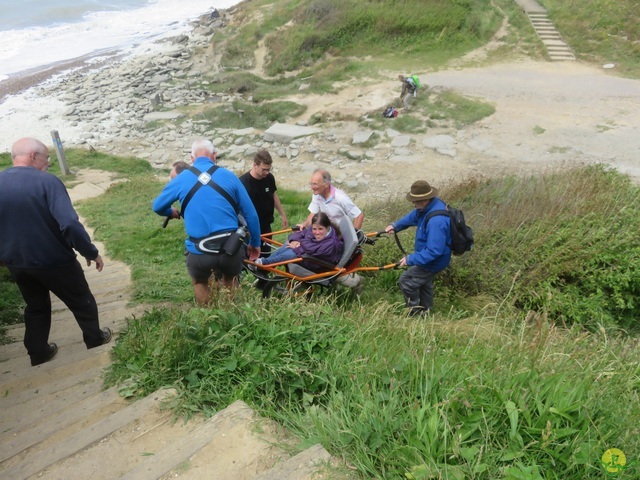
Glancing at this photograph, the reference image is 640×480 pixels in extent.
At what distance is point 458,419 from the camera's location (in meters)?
2.26

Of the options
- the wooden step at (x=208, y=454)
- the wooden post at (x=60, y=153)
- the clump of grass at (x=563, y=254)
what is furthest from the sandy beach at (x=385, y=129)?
the wooden step at (x=208, y=454)

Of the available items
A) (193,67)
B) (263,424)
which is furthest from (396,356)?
(193,67)

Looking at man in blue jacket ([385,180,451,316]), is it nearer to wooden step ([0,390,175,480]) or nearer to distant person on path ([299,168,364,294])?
distant person on path ([299,168,364,294])

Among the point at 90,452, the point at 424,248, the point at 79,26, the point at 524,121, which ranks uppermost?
the point at 79,26

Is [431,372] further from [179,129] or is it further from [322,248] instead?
[179,129]

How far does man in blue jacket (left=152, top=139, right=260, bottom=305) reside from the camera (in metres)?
3.98

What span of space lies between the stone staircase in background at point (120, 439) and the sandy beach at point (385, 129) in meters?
7.60

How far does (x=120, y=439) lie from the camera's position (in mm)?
2619

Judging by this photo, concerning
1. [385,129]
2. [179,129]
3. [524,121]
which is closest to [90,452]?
[385,129]

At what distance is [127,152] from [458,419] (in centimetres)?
1538

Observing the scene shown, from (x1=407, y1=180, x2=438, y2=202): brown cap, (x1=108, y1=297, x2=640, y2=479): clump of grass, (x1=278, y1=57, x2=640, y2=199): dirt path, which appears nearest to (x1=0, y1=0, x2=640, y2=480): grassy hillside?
(x1=108, y1=297, x2=640, y2=479): clump of grass

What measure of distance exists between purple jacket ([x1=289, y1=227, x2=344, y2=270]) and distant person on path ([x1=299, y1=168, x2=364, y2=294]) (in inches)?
9.5

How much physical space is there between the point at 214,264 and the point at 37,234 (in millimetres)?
1402

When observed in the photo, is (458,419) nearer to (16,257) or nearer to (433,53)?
(16,257)
